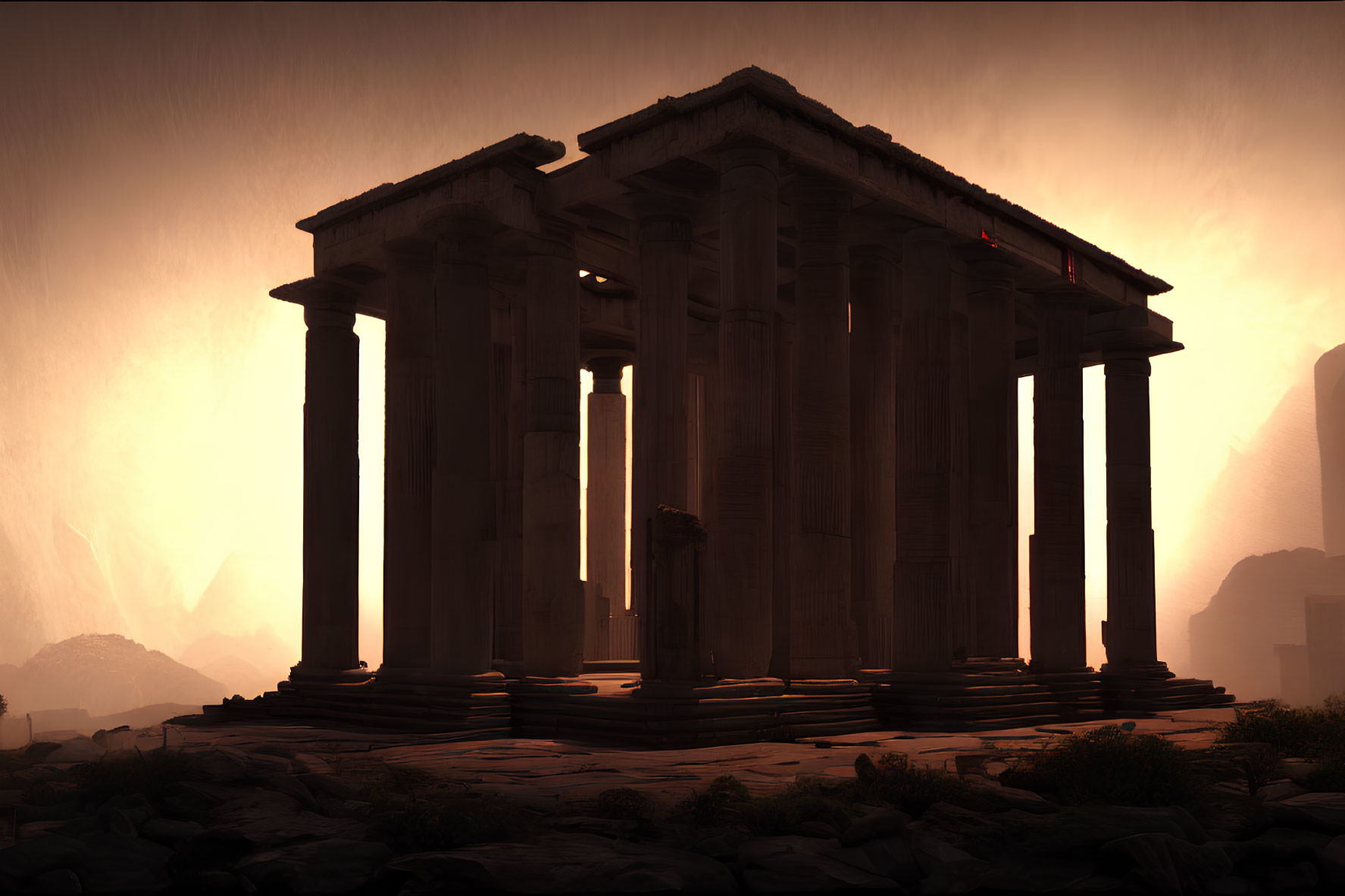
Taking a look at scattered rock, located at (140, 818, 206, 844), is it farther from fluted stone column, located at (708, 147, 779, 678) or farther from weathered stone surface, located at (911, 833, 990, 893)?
fluted stone column, located at (708, 147, 779, 678)

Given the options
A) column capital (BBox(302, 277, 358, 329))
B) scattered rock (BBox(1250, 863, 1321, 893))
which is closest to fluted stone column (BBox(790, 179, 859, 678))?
column capital (BBox(302, 277, 358, 329))

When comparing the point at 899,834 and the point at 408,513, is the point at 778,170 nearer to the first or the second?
the point at 408,513

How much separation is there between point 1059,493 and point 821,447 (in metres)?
10.4

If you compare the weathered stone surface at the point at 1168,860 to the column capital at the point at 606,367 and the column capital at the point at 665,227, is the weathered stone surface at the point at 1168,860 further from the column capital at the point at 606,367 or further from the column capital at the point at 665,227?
the column capital at the point at 606,367

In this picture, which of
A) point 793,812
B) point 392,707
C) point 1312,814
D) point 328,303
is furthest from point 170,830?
point 328,303

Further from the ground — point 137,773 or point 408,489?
point 408,489

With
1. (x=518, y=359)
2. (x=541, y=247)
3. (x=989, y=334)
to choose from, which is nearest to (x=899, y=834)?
(x=541, y=247)

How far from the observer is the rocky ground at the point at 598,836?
12297mm

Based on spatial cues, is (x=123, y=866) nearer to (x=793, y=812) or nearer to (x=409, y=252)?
(x=793, y=812)

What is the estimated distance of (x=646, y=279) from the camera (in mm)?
27484

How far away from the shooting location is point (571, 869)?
12.2 m

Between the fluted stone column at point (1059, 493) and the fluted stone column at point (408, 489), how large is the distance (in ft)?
51.5

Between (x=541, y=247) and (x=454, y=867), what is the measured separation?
57.7 ft

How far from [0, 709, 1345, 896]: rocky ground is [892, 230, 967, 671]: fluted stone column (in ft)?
33.8
